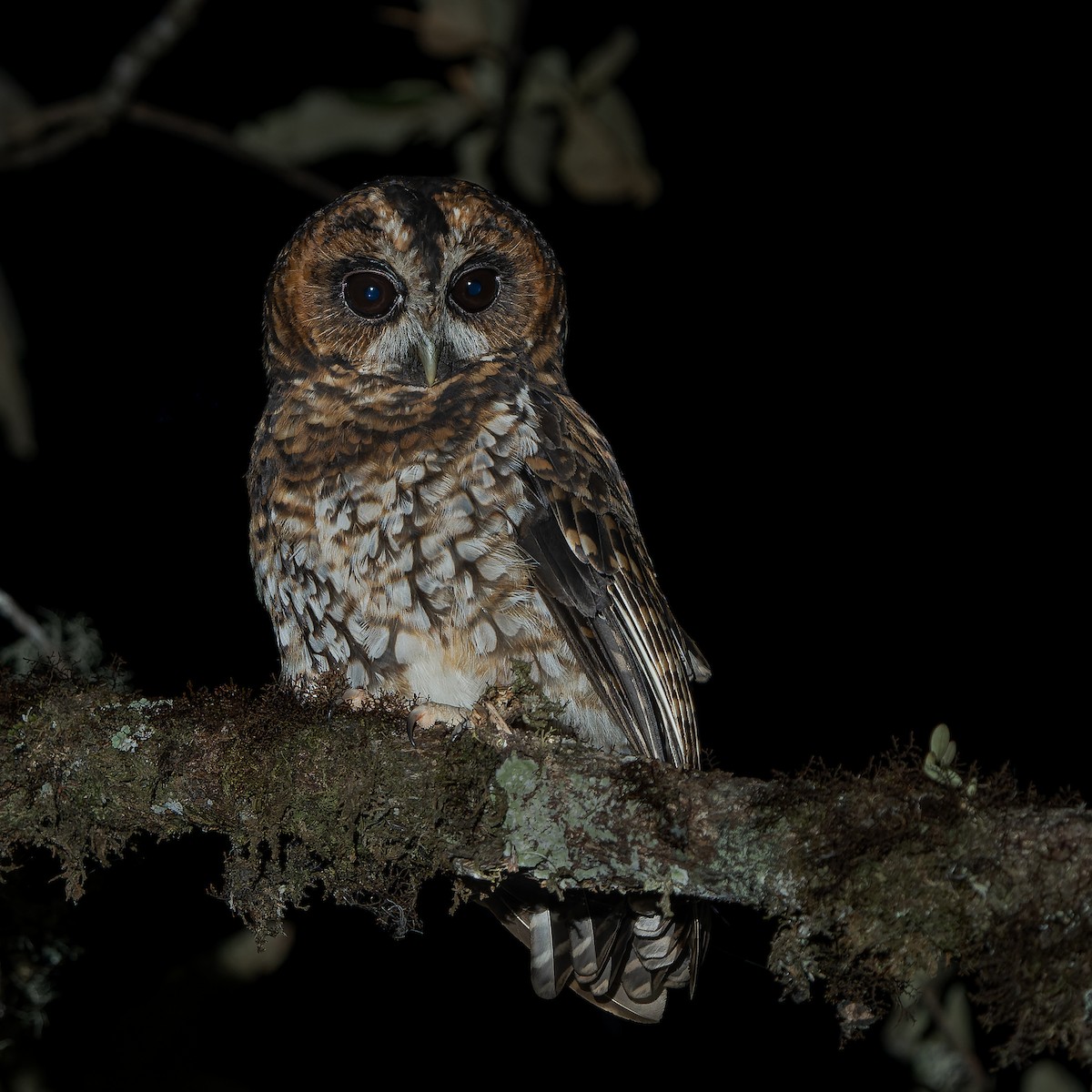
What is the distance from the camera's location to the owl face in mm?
2955

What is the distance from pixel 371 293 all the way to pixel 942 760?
1.85 m

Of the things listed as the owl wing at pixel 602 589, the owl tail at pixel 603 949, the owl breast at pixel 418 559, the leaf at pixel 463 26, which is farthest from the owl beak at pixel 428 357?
the owl tail at pixel 603 949

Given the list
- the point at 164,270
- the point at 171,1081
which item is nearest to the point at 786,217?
the point at 164,270

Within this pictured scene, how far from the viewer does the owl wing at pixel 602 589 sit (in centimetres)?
268

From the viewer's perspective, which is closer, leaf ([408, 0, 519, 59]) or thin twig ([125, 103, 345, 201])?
leaf ([408, 0, 519, 59])

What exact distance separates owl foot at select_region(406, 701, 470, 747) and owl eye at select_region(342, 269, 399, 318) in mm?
1076

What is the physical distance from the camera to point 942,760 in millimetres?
1950

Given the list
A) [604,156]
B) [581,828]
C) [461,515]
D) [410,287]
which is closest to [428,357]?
[410,287]

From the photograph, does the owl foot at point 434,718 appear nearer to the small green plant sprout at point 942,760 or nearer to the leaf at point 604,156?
the small green plant sprout at point 942,760

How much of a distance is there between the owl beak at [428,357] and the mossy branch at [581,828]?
2.98ft

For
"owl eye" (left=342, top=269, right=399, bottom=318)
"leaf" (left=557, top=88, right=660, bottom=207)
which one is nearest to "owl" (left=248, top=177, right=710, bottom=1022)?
"owl eye" (left=342, top=269, right=399, bottom=318)

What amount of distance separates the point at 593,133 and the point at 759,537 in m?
3.40

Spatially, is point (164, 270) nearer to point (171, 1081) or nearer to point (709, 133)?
point (709, 133)

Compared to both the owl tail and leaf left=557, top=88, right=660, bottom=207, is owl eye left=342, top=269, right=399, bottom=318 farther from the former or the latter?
the owl tail
